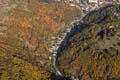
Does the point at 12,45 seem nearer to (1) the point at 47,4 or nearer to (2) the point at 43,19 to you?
(2) the point at 43,19

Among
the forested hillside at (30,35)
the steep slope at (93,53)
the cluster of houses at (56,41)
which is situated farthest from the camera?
the cluster of houses at (56,41)

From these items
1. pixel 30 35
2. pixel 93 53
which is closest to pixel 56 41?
pixel 30 35

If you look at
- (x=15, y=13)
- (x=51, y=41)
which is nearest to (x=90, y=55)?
(x=51, y=41)

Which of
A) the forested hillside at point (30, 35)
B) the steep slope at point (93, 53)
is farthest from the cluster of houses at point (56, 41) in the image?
the steep slope at point (93, 53)

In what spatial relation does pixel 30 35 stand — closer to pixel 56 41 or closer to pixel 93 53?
pixel 56 41

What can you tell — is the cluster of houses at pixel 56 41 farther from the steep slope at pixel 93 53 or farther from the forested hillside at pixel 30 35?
the steep slope at pixel 93 53

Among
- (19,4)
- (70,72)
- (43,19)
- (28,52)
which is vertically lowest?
(70,72)
